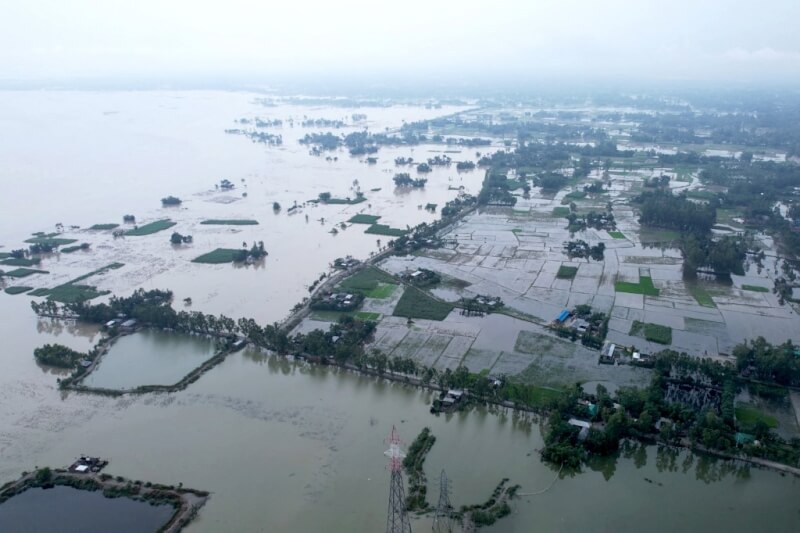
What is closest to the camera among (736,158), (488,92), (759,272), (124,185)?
(759,272)

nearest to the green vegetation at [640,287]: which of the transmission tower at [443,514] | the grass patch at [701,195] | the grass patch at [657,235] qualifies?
the grass patch at [657,235]

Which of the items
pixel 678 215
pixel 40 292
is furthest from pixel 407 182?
pixel 40 292

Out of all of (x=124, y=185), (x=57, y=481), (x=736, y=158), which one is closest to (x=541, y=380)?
(x=57, y=481)

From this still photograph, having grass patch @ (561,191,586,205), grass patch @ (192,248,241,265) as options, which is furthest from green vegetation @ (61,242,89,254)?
grass patch @ (561,191,586,205)

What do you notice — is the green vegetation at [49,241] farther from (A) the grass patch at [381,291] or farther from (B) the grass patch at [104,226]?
(A) the grass patch at [381,291]

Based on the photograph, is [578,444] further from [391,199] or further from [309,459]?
[391,199]
